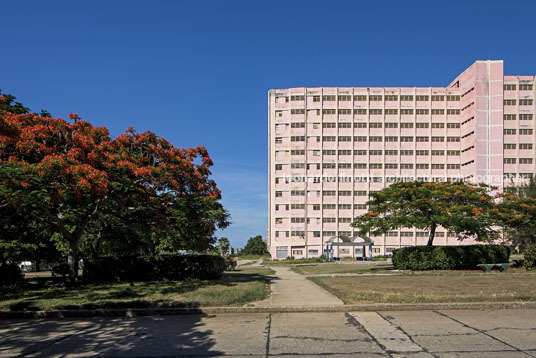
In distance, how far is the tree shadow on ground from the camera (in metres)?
7.48

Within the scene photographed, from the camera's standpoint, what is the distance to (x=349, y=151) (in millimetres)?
86938

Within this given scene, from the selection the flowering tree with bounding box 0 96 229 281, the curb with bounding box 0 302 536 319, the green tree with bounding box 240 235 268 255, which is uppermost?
the flowering tree with bounding box 0 96 229 281

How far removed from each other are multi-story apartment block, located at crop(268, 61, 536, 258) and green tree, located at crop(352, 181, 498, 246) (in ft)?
187

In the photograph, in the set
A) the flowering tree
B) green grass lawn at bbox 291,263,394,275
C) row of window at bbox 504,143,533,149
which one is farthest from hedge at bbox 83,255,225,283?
row of window at bbox 504,143,533,149

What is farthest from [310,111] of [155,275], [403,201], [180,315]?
[180,315]

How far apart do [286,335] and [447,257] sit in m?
20.2

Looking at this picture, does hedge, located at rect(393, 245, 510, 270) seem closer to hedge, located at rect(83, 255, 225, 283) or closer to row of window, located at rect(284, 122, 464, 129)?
hedge, located at rect(83, 255, 225, 283)

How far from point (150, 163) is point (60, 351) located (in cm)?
1079

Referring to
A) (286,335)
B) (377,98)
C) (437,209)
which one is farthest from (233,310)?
(377,98)

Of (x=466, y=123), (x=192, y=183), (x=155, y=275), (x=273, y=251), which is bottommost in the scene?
(x=273, y=251)

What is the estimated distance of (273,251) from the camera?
85.4 meters

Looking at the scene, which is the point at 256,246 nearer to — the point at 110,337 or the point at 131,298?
the point at 131,298

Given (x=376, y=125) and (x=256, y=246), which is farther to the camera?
(x=256, y=246)

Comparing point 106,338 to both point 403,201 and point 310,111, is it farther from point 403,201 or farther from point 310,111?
point 310,111
